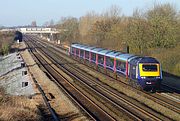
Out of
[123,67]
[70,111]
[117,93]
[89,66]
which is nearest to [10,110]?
[70,111]

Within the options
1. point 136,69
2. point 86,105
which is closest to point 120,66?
point 136,69

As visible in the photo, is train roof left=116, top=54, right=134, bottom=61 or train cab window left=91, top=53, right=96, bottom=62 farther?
train cab window left=91, top=53, right=96, bottom=62

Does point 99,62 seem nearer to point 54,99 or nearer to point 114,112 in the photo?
point 54,99

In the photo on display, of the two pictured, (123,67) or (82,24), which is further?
(82,24)

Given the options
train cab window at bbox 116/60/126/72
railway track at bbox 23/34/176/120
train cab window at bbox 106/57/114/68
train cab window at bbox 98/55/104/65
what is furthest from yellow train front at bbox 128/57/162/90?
train cab window at bbox 98/55/104/65

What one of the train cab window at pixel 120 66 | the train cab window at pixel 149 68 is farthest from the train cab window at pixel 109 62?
the train cab window at pixel 149 68

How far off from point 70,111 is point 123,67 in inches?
461

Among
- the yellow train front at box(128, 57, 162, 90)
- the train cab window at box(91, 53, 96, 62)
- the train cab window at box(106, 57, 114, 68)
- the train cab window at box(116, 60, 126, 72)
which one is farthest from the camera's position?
the train cab window at box(91, 53, 96, 62)

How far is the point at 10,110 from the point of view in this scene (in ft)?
55.3

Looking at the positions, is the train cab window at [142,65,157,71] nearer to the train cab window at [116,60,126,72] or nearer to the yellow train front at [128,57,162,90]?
the yellow train front at [128,57,162,90]

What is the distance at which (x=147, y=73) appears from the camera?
88.1 ft

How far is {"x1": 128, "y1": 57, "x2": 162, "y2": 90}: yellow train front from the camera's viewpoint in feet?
87.5

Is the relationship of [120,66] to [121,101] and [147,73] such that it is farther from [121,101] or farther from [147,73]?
[121,101]

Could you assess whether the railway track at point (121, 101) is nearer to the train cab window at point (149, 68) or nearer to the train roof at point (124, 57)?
the train cab window at point (149, 68)
